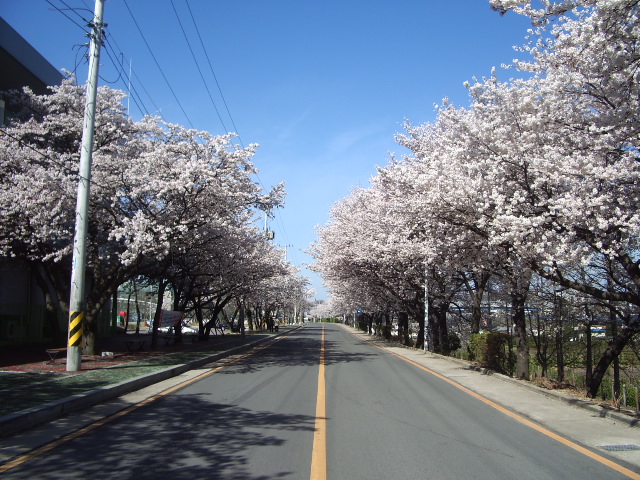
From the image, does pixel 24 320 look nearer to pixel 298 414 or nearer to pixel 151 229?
pixel 151 229

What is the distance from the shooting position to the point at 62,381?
1171 centimetres

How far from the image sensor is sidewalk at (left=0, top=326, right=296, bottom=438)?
8.09 meters

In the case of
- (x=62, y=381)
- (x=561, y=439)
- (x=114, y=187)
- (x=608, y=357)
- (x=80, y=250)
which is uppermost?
(x=114, y=187)

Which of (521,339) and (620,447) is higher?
(521,339)

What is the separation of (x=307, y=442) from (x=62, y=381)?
7.19 meters

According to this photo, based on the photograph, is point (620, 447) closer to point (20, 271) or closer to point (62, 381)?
point (62, 381)

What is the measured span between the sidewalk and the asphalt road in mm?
542

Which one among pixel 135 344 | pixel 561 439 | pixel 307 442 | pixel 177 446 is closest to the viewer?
pixel 177 446

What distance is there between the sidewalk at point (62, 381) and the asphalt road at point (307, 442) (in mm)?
542

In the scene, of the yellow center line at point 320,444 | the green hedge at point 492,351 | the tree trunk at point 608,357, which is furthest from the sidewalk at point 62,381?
the tree trunk at point 608,357

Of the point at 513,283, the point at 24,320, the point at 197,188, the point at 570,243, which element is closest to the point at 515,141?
the point at 570,243

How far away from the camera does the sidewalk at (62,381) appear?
26.5ft

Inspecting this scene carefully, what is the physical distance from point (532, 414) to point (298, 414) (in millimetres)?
4155

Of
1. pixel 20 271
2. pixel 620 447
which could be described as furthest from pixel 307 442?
pixel 20 271
